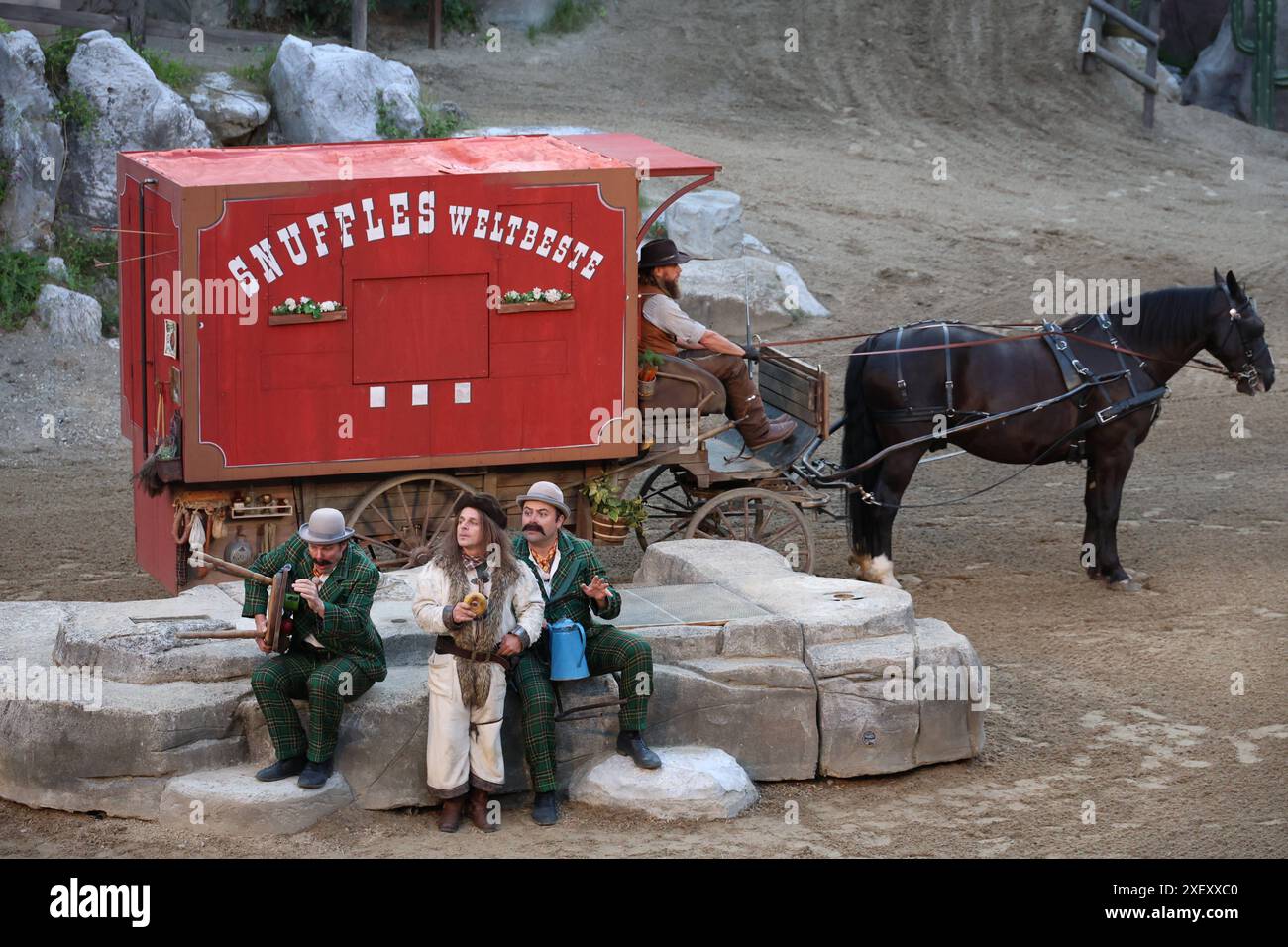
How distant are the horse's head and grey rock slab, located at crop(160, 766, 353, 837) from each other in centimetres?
686

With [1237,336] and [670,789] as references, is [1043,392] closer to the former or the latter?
[1237,336]

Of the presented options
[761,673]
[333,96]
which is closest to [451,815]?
[761,673]

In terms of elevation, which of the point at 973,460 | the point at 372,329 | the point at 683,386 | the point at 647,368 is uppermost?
the point at 372,329

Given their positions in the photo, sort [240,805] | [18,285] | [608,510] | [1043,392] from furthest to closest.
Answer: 1. [18,285]
2. [1043,392]
3. [608,510]
4. [240,805]

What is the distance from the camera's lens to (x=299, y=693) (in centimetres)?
728

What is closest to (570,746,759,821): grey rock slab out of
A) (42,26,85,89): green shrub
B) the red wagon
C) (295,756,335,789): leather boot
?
(295,756,335,789): leather boot

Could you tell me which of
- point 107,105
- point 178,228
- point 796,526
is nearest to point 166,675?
point 178,228

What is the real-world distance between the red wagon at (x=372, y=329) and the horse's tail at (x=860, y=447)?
1.81 meters

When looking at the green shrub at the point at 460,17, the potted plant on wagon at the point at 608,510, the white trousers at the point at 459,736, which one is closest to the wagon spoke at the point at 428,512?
the potted plant on wagon at the point at 608,510

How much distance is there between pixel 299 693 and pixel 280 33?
657 inches

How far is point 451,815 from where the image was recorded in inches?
288

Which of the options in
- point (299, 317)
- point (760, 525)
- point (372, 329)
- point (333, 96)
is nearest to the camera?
point (299, 317)

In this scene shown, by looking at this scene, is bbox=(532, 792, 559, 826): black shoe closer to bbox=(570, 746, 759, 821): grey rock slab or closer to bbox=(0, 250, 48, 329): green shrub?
bbox=(570, 746, 759, 821): grey rock slab

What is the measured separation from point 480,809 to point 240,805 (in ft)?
3.32
